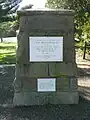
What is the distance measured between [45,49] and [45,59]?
0.20 meters

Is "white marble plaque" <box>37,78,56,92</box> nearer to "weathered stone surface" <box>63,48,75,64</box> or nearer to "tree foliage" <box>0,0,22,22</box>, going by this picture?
"weathered stone surface" <box>63,48,75,64</box>

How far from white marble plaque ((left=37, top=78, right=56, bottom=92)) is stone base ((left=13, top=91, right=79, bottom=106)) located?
0.28 ft

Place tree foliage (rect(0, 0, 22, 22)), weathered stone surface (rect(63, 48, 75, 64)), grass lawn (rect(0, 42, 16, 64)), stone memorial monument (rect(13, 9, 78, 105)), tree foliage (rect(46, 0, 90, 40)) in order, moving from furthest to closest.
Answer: tree foliage (rect(0, 0, 22, 22)), tree foliage (rect(46, 0, 90, 40)), grass lawn (rect(0, 42, 16, 64)), weathered stone surface (rect(63, 48, 75, 64)), stone memorial monument (rect(13, 9, 78, 105))

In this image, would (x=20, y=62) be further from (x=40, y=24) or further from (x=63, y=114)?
(x=63, y=114)

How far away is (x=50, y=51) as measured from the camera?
25.7 ft

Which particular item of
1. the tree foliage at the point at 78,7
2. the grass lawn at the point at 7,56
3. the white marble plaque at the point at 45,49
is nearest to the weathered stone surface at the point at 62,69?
the white marble plaque at the point at 45,49

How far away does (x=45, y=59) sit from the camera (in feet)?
25.9

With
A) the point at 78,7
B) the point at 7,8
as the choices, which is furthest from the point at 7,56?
the point at 7,8

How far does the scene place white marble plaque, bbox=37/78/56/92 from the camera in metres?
7.95

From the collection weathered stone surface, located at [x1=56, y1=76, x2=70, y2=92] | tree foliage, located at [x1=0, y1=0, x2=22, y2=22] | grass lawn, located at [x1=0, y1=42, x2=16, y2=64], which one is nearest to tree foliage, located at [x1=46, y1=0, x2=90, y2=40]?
grass lawn, located at [x1=0, y1=42, x2=16, y2=64]

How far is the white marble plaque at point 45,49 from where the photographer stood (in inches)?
307

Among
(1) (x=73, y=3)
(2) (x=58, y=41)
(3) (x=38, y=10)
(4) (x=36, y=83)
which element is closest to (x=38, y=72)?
(4) (x=36, y=83)

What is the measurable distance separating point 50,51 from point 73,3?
48.1 ft

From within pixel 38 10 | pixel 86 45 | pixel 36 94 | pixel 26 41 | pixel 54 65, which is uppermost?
pixel 38 10
